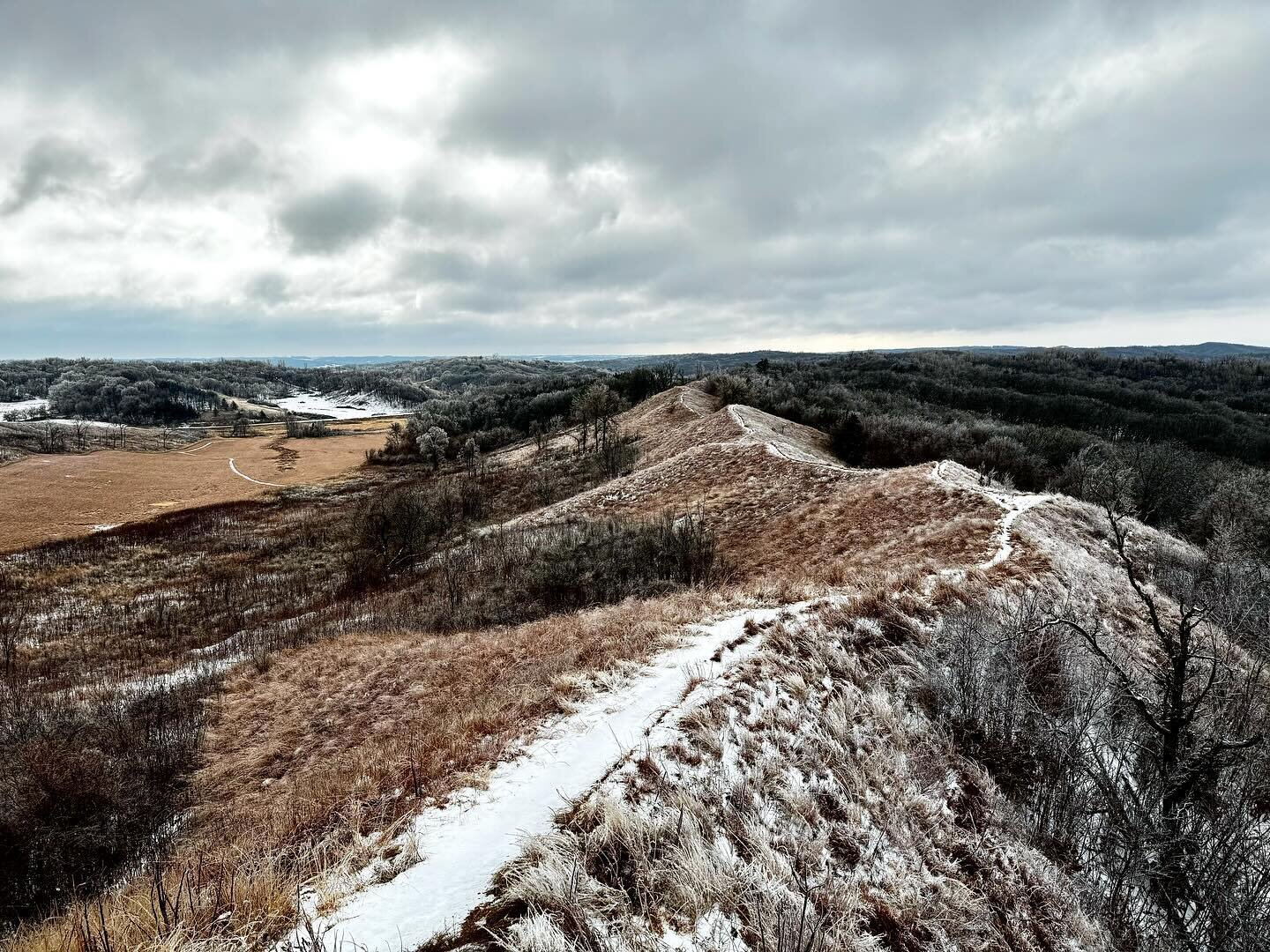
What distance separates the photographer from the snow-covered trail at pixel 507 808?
3732mm

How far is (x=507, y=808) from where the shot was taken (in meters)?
5.08

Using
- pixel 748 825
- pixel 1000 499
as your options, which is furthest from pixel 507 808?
pixel 1000 499

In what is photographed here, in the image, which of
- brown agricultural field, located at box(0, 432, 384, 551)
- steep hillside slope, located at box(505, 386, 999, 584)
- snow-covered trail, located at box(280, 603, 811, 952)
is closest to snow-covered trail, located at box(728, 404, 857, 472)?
steep hillside slope, located at box(505, 386, 999, 584)

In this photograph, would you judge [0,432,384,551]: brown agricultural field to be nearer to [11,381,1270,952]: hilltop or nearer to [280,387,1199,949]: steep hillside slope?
[11,381,1270,952]: hilltop

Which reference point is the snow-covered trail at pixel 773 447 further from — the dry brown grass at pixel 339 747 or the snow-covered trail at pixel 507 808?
the snow-covered trail at pixel 507 808

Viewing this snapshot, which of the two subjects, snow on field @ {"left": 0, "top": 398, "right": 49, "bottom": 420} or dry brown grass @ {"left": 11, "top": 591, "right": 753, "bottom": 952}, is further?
snow on field @ {"left": 0, "top": 398, "right": 49, "bottom": 420}

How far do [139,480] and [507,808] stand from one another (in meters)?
91.2

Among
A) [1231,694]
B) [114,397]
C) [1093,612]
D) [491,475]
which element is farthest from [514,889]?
[114,397]

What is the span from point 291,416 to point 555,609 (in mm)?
175286

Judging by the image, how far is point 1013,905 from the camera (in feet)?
16.0

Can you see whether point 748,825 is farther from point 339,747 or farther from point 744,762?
point 339,747

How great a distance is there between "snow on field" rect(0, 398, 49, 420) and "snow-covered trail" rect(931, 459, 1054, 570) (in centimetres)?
21636

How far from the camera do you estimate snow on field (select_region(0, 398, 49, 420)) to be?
147 metres

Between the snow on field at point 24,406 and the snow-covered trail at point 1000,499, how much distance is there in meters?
216
